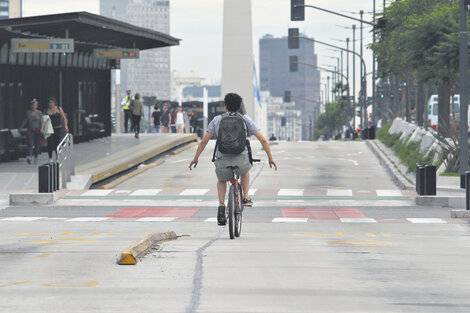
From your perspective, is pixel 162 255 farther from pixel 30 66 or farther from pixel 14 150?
pixel 30 66

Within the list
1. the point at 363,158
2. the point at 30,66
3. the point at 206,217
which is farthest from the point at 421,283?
the point at 363,158

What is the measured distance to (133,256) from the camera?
33.8 ft

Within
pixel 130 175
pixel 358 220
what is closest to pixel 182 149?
pixel 130 175

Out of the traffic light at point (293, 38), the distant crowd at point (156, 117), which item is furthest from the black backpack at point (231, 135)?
the traffic light at point (293, 38)

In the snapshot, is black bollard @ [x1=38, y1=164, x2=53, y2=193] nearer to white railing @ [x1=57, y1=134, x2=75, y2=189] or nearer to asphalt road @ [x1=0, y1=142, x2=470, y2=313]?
asphalt road @ [x1=0, y1=142, x2=470, y2=313]

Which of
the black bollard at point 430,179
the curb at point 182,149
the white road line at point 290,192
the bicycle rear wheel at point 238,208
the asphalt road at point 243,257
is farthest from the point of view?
the curb at point 182,149

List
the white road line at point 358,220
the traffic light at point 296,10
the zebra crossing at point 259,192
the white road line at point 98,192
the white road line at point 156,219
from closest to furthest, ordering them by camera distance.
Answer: the white road line at point 358,220 → the white road line at point 156,219 → the white road line at point 98,192 → the zebra crossing at point 259,192 → the traffic light at point 296,10

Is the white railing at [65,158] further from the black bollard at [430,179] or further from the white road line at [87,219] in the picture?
the black bollard at [430,179]

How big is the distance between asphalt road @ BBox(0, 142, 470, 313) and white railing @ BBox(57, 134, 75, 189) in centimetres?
135

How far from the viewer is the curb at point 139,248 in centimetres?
1022

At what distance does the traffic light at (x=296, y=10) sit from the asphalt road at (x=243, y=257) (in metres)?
17.2

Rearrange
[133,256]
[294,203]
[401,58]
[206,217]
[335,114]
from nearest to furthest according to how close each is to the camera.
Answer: [133,256]
[206,217]
[294,203]
[401,58]
[335,114]

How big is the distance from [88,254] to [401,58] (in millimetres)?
33971

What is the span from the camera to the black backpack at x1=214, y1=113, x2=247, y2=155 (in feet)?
43.0
